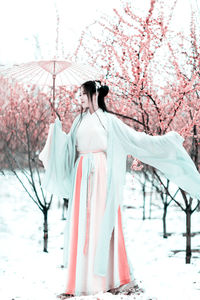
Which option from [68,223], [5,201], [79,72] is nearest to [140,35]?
[79,72]

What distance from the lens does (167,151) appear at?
10.8ft

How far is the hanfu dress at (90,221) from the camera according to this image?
3088 mm

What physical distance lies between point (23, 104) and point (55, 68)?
3.23 meters

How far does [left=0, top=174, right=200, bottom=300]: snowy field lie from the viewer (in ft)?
10.7

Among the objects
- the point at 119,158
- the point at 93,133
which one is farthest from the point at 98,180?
the point at 93,133

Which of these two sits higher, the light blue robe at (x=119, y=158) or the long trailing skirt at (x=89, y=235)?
the light blue robe at (x=119, y=158)

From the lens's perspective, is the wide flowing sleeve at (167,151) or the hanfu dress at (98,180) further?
the wide flowing sleeve at (167,151)

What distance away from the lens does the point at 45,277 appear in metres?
4.06

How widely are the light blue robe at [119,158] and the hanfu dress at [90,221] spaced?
0.08 m

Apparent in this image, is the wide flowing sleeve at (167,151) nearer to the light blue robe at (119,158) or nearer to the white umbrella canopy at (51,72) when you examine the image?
the light blue robe at (119,158)

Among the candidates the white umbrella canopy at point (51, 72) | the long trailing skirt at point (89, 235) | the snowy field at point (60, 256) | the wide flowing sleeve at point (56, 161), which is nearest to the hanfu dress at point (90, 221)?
the long trailing skirt at point (89, 235)

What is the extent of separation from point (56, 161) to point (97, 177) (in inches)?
17.0

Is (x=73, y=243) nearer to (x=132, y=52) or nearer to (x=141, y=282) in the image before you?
(x=141, y=282)

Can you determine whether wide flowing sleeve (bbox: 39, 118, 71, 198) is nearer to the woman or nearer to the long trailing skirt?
the woman
